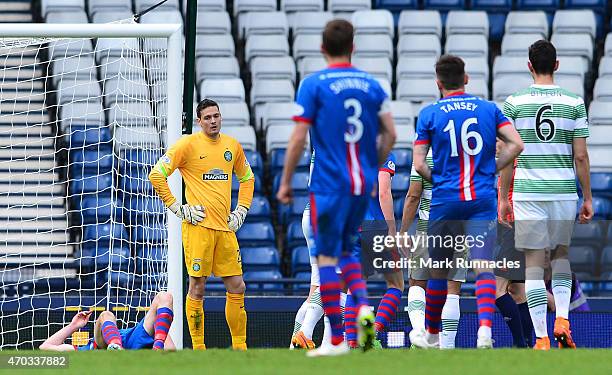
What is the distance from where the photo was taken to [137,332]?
986 cm

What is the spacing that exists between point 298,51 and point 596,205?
4713mm

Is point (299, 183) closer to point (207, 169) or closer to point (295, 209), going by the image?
point (295, 209)

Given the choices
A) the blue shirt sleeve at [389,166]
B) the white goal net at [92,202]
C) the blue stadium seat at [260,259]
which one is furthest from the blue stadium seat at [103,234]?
the blue shirt sleeve at [389,166]

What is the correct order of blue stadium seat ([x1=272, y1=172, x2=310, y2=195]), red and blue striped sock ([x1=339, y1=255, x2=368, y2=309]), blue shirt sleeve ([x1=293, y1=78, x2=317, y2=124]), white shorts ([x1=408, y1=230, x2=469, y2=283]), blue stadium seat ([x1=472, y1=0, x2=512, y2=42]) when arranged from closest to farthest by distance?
blue shirt sleeve ([x1=293, y1=78, x2=317, y2=124]), red and blue striped sock ([x1=339, y1=255, x2=368, y2=309]), white shorts ([x1=408, y1=230, x2=469, y2=283]), blue stadium seat ([x1=272, y1=172, x2=310, y2=195]), blue stadium seat ([x1=472, y1=0, x2=512, y2=42])

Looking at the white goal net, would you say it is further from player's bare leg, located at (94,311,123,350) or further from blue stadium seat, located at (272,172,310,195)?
blue stadium seat, located at (272,172,310,195)

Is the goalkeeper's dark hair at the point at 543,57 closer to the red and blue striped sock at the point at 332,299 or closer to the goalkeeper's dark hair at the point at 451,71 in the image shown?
the goalkeeper's dark hair at the point at 451,71

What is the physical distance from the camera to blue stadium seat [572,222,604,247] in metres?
13.9

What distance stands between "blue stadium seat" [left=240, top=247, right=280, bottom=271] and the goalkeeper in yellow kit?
320cm

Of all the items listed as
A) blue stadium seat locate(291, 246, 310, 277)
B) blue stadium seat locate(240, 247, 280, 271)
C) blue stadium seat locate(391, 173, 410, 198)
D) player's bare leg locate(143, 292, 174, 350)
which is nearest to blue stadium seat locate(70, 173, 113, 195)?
blue stadium seat locate(240, 247, 280, 271)

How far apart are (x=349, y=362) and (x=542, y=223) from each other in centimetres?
255

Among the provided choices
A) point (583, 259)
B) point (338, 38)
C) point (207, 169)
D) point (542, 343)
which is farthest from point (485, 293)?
point (583, 259)

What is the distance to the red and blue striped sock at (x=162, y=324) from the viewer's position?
9477 mm

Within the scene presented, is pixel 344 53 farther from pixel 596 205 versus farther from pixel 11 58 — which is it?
pixel 11 58

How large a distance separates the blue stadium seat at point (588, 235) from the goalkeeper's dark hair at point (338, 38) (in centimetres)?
711
